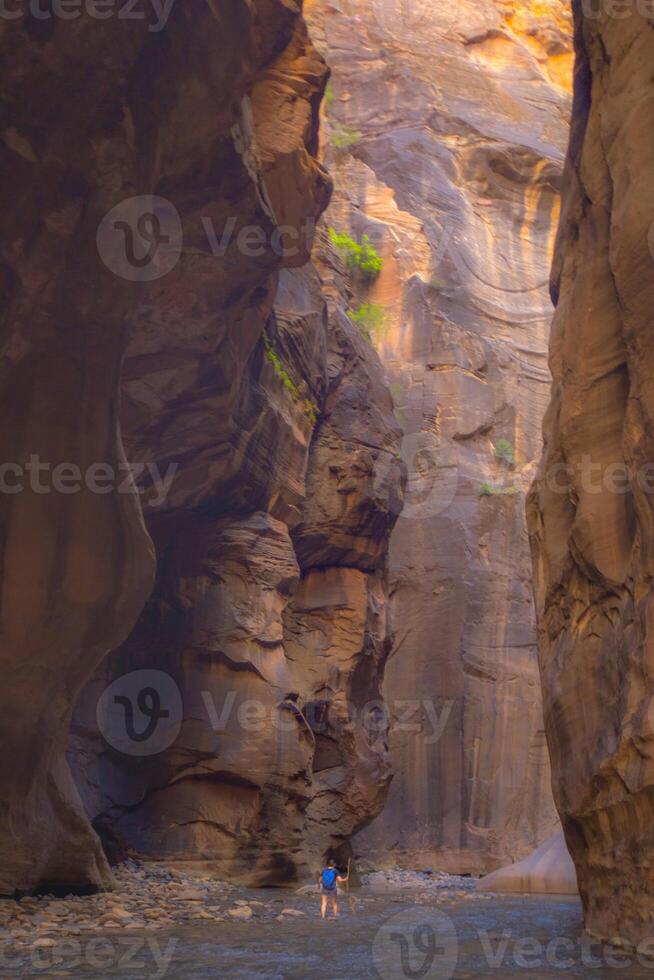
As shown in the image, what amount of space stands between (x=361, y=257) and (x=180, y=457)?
20.4 meters

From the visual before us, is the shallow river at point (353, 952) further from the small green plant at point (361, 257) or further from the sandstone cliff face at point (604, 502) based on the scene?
the small green plant at point (361, 257)

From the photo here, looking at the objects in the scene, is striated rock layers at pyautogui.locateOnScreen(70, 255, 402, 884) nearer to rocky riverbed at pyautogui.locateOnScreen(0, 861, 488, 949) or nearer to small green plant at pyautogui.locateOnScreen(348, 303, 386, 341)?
rocky riverbed at pyautogui.locateOnScreen(0, 861, 488, 949)

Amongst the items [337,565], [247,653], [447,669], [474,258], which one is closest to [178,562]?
[247,653]

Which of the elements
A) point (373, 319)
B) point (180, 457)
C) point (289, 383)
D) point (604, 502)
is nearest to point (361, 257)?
point (373, 319)

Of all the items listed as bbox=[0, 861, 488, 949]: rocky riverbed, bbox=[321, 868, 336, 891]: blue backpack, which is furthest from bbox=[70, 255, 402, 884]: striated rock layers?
bbox=[321, 868, 336, 891]: blue backpack

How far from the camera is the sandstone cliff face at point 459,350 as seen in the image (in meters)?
30.0

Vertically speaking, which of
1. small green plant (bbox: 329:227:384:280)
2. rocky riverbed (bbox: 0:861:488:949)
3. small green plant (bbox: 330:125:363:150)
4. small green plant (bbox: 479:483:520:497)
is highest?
small green plant (bbox: 330:125:363:150)

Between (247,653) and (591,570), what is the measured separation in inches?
381

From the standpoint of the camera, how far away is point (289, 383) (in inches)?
784

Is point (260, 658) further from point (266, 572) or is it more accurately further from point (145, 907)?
point (145, 907)

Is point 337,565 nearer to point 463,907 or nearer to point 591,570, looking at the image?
point 463,907

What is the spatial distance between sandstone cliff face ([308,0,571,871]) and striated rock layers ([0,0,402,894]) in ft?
23.6

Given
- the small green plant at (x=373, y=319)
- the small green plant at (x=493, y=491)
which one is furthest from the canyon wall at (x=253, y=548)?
the small green plant at (x=373, y=319)

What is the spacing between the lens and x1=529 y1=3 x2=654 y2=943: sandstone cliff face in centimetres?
909
